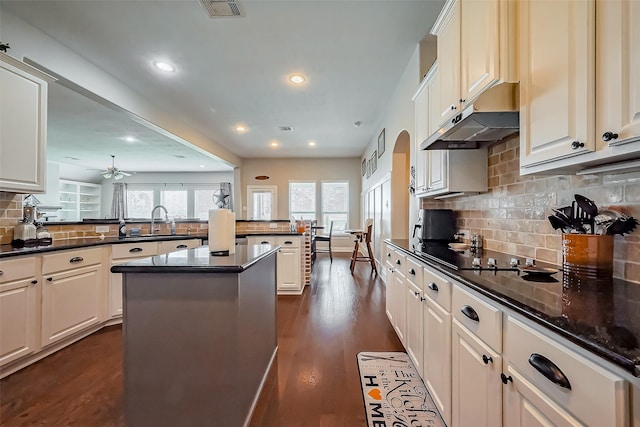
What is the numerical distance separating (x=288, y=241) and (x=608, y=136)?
3.39 m

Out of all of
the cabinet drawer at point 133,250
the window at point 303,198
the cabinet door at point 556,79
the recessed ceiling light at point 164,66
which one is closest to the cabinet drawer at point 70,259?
the cabinet drawer at point 133,250

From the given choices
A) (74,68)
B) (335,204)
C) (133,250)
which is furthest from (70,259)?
(335,204)

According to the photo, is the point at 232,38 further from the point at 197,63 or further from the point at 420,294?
the point at 420,294

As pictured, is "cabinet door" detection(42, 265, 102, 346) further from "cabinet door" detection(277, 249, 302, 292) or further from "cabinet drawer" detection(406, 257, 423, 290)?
"cabinet drawer" detection(406, 257, 423, 290)

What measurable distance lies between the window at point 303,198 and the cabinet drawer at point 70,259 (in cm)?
603

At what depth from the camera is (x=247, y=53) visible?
9.75 ft

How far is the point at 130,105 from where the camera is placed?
3.72 meters

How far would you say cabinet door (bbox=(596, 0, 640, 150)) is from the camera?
808mm

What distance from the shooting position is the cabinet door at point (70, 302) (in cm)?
225

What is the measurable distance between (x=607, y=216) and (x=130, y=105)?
15.4 feet

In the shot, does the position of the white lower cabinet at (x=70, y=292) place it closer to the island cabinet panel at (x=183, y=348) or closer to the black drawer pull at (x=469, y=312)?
the island cabinet panel at (x=183, y=348)

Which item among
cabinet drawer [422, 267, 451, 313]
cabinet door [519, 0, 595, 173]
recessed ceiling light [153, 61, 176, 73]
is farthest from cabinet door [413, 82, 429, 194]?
recessed ceiling light [153, 61, 176, 73]

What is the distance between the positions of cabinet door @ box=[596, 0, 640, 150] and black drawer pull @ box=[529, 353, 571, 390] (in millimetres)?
677

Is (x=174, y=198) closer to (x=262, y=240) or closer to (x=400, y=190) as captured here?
(x=262, y=240)
